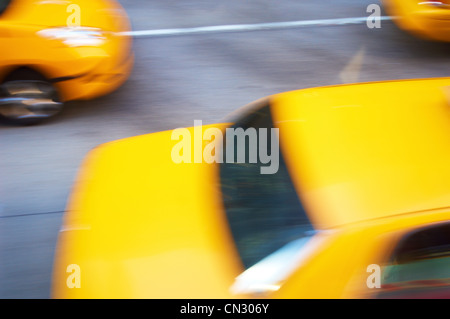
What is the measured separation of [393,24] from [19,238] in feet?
21.3

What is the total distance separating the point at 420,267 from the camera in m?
2.50

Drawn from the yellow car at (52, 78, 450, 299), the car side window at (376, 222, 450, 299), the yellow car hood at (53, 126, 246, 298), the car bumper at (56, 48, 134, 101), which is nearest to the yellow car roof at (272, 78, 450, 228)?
the yellow car at (52, 78, 450, 299)

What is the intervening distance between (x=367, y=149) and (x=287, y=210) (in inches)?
19.9

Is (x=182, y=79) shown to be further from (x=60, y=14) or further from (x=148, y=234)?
(x=148, y=234)

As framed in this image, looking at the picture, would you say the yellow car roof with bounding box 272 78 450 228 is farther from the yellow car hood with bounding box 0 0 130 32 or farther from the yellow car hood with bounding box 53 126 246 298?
the yellow car hood with bounding box 0 0 130 32

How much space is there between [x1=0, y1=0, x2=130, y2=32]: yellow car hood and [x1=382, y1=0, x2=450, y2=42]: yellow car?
373cm

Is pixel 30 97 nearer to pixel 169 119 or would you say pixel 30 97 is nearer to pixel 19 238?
pixel 169 119

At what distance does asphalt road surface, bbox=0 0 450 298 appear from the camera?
444cm

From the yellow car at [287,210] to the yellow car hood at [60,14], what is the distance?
2.61 metres

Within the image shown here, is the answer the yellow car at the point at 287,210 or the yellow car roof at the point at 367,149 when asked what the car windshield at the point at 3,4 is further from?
the yellow car roof at the point at 367,149

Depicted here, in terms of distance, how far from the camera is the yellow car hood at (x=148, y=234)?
8.75 ft

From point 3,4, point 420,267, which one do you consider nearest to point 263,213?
point 420,267

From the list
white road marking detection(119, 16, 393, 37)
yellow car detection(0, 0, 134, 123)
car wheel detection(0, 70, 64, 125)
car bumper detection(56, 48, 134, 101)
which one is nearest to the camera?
yellow car detection(0, 0, 134, 123)
